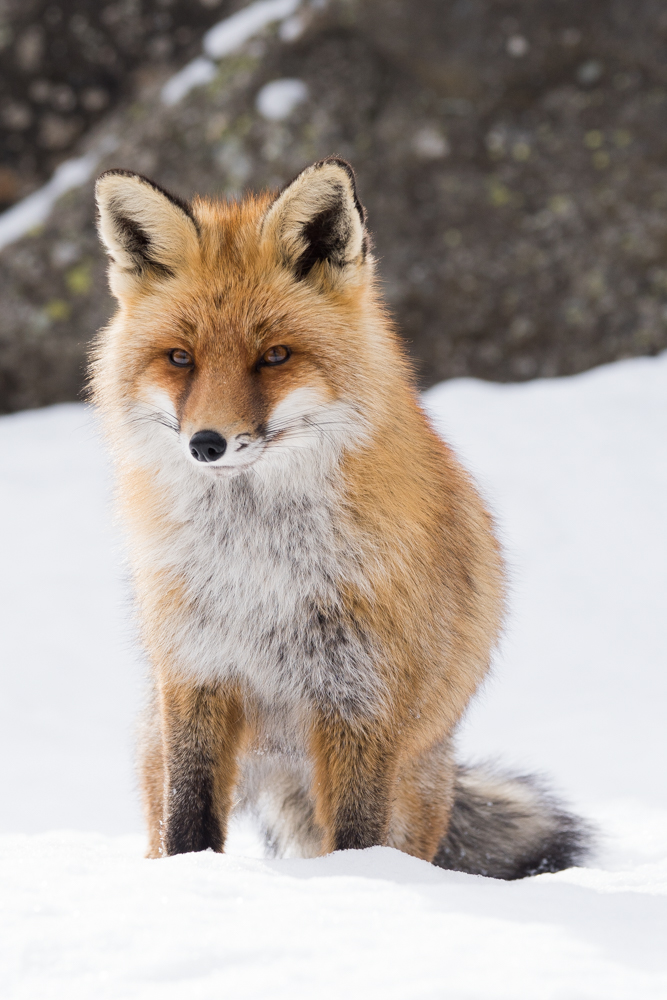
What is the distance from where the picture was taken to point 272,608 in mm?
2342

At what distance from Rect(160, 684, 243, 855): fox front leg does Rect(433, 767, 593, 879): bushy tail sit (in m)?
0.91

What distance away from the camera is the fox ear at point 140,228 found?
7.78 feet

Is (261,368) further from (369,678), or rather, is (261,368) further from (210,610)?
(369,678)

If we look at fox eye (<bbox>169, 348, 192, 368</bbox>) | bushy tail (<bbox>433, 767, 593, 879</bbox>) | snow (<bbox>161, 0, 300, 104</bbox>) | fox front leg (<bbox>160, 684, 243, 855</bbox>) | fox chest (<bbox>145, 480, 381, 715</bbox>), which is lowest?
bushy tail (<bbox>433, 767, 593, 879</bbox>)

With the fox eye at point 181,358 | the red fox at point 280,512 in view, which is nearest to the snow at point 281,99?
the red fox at point 280,512

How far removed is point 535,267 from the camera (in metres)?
6.40

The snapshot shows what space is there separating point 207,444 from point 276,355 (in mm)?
327

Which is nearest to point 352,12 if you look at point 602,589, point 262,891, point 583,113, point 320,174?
point 583,113

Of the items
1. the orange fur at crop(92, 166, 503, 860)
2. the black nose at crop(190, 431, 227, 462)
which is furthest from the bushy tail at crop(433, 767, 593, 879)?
the black nose at crop(190, 431, 227, 462)

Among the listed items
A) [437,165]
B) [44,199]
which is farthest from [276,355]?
[44,199]

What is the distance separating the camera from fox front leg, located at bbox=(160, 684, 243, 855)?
242 cm

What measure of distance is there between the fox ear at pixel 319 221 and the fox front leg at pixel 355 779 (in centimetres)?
121

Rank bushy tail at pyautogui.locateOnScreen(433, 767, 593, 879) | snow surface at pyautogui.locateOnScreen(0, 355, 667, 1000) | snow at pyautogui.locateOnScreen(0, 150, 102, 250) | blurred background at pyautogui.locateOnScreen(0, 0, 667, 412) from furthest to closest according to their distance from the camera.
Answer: snow at pyautogui.locateOnScreen(0, 150, 102, 250) < blurred background at pyautogui.locateOnScreen(0, 0, 667, 412) < bushy tail at pyautogui.locateOnScreen(433, 767, 593, 879) < snow surface at pyautogui.locateOnScreen(0, 355, 667, 1000)

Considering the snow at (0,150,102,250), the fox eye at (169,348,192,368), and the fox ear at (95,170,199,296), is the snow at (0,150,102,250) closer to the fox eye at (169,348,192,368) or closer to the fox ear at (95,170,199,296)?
the fox ear at (95,170,199,296)
